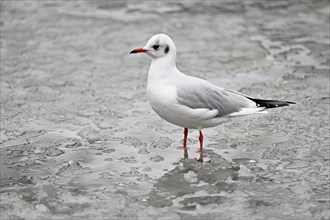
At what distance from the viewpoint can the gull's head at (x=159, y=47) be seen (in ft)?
19.4

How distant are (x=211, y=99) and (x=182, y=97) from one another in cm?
34

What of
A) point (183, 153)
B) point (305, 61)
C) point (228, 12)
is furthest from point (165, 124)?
point (228, 12)

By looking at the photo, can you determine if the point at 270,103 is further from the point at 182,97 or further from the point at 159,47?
the point at 159,47

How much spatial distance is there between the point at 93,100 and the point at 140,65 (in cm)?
145

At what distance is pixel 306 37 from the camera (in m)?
9.69

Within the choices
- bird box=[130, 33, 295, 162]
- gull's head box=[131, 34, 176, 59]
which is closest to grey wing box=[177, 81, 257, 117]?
bird box=[130, 33, 295, 162]

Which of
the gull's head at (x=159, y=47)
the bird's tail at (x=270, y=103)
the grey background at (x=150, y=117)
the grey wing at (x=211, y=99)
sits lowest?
the grey background at (x=150, y=117)

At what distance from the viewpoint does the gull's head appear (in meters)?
5.93

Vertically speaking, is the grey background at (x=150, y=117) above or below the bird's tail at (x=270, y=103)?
below

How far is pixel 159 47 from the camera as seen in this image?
5941 mm

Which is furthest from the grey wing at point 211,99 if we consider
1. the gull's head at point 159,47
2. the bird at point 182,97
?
the gull's head at point 159,47

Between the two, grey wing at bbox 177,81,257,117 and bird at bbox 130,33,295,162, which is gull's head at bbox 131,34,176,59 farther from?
grey wing at bbox 177,81,257,117

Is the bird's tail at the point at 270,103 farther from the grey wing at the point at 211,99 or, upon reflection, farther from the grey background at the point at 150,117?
the grey background at the point at 150,117

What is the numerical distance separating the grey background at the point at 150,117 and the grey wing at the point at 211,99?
45 cm
